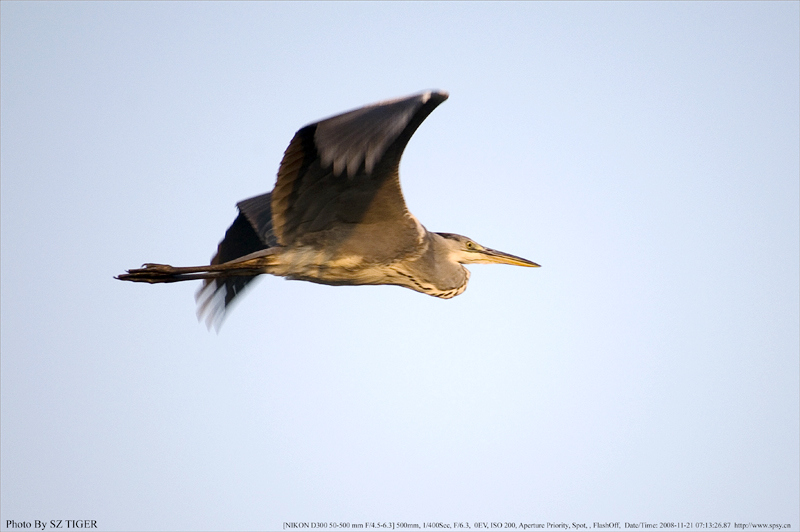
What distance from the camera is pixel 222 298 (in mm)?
10000

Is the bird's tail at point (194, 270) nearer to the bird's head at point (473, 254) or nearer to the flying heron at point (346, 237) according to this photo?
the flying heron at point (346, 237)

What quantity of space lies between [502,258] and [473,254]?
37 cm

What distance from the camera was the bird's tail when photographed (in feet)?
25.5

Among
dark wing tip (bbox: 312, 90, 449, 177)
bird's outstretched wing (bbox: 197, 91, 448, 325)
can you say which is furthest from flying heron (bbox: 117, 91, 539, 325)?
dark wing tip (bbox: 312, 90, 449, 177)

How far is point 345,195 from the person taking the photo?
730cm

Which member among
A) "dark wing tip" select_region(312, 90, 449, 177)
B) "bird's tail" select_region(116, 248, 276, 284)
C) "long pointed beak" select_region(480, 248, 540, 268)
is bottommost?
"bird's tail" select_region(116, 248, 276, 284)

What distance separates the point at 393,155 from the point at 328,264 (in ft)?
5.05

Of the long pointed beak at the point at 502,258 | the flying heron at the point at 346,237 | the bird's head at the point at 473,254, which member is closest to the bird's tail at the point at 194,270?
the flying heron at the point at 346,237

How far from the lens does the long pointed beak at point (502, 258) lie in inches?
365

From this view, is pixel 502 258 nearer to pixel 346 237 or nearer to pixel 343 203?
pixel 346 237

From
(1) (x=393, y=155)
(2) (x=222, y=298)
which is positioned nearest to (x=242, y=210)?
(2) (x=222, y=298)

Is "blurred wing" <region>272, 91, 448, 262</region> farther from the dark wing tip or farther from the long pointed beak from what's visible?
the long pointed beak

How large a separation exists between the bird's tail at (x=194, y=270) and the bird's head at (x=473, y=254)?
5.99 ft

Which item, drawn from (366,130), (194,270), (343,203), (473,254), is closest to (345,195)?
(343,203)
